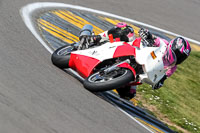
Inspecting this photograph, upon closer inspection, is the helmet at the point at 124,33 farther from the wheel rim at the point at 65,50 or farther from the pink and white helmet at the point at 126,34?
the wheel rim at the point at 65,50

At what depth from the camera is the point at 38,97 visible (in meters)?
5.68

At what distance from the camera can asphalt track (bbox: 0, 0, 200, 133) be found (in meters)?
4.90

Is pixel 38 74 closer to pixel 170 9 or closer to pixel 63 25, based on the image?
pixel 63 25

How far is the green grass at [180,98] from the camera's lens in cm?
867

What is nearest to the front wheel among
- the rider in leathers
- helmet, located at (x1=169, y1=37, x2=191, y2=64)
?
the rider in leathers

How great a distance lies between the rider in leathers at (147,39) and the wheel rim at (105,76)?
689 millimetres

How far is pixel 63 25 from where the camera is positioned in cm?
1106

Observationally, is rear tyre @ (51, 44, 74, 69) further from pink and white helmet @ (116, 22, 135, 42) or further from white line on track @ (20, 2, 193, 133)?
pink and white helmet @ (116, 22, 135, 42)

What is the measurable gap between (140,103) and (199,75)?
3.82 m

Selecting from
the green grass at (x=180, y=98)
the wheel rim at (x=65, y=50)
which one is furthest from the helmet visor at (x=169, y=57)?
the wheel rim at (x=65, y=50)

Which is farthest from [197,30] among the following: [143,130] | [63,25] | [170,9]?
[143,130]

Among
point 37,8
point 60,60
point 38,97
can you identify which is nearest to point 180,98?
point 60,60

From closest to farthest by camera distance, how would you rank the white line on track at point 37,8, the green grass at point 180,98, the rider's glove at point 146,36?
1. the rider's glove at point 146,36
2. the green grass at point 180,98
3. the white line on track at point 37,8

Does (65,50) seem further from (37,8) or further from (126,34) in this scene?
(37,8)
